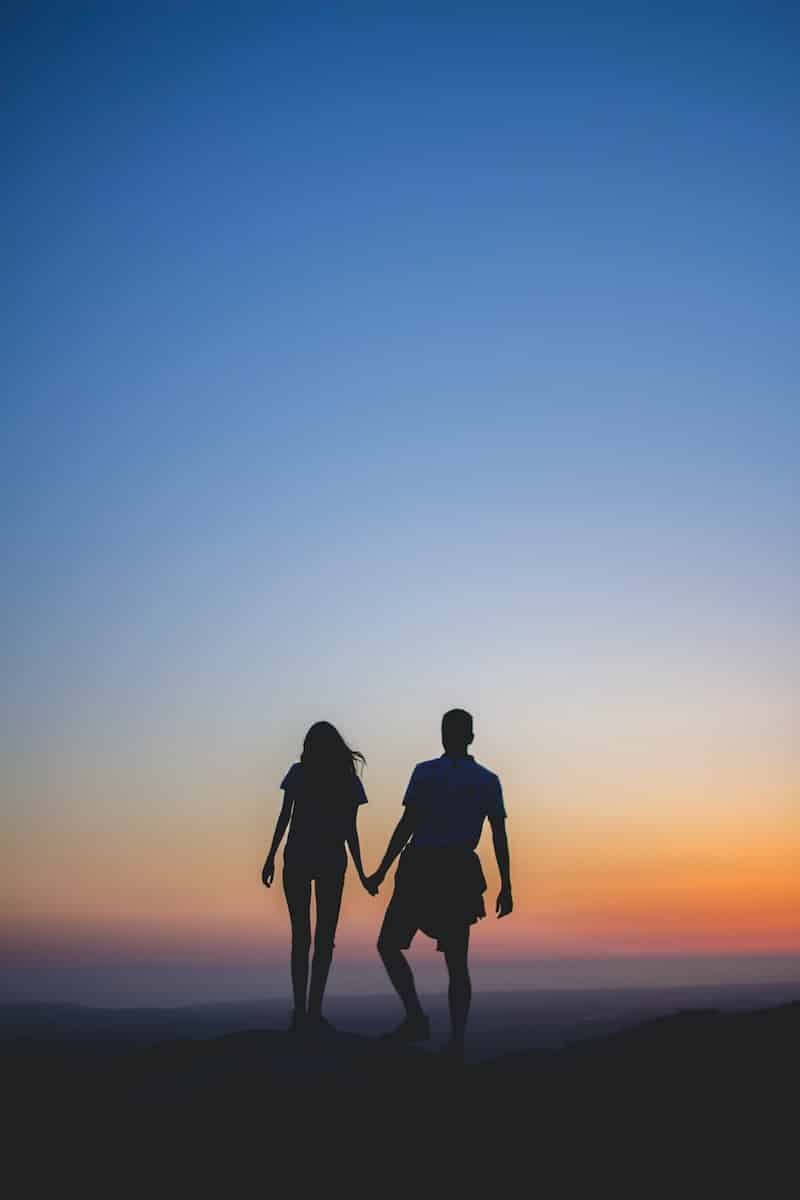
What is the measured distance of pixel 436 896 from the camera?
9.72 meters

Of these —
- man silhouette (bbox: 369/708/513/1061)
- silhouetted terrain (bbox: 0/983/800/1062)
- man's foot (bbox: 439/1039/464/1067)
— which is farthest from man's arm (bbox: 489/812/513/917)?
silhouetted terrain (bbox: 0/983/800/1062)

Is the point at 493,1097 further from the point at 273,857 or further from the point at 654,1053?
the point at 273,857

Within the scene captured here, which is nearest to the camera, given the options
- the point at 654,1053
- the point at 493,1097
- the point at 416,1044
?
the point at 493,1097

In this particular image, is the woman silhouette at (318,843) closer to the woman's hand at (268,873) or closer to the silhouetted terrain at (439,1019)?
the woman's hand at (268,873)

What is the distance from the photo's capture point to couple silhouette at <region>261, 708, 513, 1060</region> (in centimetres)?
972

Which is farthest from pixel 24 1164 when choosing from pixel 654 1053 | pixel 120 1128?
pixel 654 1053

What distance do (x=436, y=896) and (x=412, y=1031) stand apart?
1.06 meters

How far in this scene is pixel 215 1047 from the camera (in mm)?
9195

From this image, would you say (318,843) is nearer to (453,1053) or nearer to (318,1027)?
(318,1027)

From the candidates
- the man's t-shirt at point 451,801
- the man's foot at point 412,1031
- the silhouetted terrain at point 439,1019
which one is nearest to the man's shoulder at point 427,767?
the man's t-shirt at point 451,801

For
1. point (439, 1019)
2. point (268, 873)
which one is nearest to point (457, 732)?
point (268, 873)

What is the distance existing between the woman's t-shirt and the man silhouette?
0.71m

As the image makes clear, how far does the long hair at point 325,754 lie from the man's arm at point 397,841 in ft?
2.58

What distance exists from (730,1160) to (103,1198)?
335 cm
